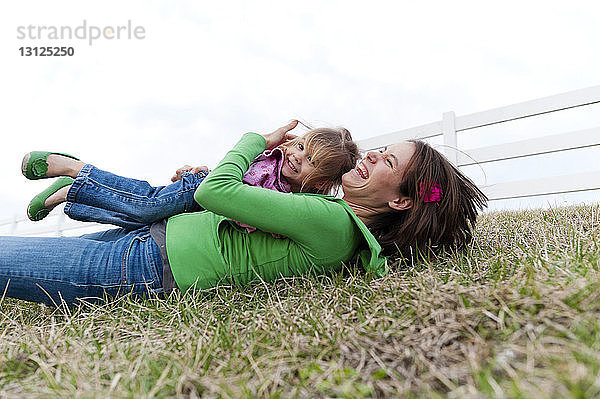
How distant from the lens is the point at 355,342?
149cm

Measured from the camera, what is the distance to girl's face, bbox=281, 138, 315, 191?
279 centimetres

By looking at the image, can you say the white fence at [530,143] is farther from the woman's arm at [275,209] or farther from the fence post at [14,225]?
the fence post at [14,225]

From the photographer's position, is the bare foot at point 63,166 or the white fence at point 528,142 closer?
the bare foot at point 63,166

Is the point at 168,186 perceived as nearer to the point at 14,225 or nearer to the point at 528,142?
the point at 528,142

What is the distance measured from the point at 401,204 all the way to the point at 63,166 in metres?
1.78

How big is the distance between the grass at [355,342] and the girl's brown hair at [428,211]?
349mm

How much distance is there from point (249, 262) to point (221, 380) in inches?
40.6

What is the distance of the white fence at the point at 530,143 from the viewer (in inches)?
222

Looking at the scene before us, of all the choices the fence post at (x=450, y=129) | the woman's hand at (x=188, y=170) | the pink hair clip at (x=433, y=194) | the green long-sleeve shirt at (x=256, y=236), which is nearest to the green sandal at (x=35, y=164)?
the woman's hand at (x=188, y=170)

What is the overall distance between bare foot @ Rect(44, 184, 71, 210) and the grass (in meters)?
0.93

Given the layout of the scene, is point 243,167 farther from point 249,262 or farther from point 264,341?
point 264,341

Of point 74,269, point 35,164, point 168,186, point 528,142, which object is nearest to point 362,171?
point 168,186

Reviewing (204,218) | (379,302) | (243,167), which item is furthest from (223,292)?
(379,302)

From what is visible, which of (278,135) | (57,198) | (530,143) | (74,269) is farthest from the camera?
(530,143)
